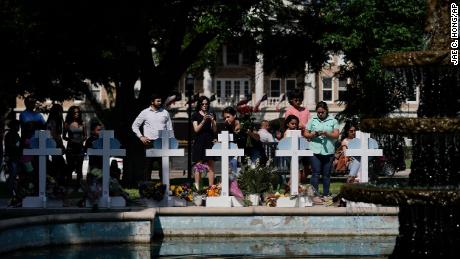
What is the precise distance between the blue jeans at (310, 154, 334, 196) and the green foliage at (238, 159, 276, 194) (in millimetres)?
1187

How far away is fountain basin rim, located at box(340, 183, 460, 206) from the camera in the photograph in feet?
35.8

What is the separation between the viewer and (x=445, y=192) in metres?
10.9

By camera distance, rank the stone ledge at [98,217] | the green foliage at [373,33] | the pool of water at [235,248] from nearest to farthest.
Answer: the pool of water at [235,248]
the stone ledge at [98,217]
the green foliage at [373,33]

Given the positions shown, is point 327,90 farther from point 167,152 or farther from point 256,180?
point 167,152

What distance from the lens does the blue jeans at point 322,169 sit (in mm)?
19016

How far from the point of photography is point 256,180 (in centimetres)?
1777

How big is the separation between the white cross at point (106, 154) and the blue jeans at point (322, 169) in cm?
327

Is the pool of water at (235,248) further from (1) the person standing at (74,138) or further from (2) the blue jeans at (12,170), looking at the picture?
(2) the blue jeans at (12,170)

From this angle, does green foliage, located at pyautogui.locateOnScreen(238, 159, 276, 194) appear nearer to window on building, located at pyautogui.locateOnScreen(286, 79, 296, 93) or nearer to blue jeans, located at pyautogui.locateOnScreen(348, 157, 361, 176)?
blue jeans, located at pyautogui.locateOnScreen(348, 157, 361, 176)

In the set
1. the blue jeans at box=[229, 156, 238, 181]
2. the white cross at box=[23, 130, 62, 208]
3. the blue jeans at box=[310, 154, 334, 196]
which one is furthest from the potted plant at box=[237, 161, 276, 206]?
the white cross at box=[23, 130, 62, 208]

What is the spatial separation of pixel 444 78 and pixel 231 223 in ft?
17.4

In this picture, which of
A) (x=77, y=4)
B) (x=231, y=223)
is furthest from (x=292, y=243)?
(x=77, y=4)

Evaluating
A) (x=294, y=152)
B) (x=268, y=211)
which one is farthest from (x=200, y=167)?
(x=268, y=211)

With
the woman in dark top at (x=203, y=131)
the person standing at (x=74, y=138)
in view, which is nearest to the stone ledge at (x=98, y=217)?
the woman in dark top at (x=203, y=131)
